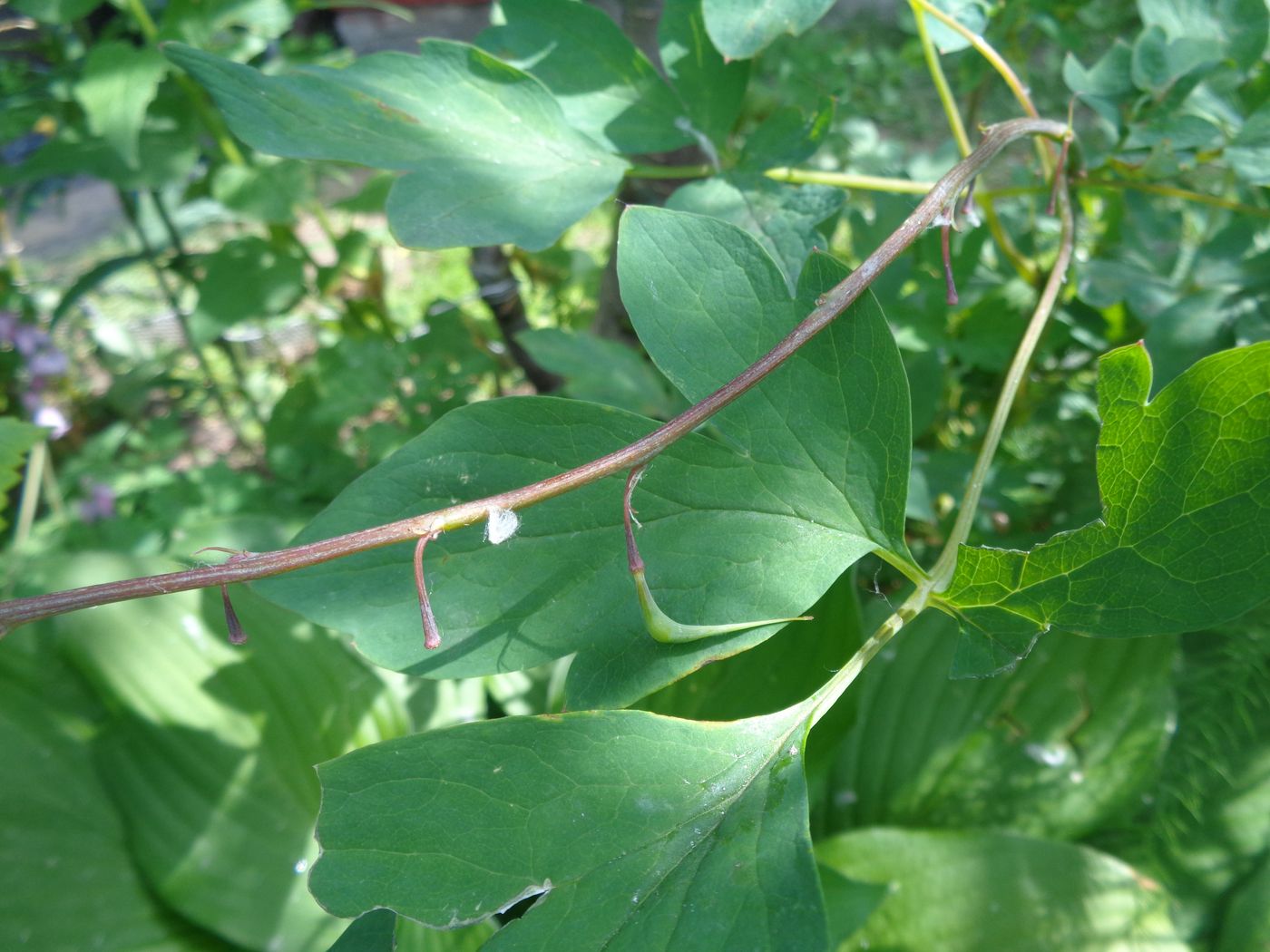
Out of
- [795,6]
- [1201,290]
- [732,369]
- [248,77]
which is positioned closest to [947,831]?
[1201,290]

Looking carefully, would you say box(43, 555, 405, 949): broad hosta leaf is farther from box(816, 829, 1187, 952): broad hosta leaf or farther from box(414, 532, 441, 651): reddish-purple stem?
box(414, 532, 441, 651): reddish-purple stem

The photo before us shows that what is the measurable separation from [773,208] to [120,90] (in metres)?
1.00

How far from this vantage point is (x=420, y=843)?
48 centimetres

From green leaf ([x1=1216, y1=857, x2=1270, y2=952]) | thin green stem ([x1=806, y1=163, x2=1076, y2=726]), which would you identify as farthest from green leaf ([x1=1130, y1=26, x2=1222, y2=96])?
green leaf ([x1=1216, y1=857, x2=1270, y2=952])

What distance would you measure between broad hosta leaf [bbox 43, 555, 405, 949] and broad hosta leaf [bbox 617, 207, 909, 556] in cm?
81

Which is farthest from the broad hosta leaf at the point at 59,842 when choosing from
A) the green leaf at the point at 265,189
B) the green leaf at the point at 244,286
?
the green leaf at the point at 265,189

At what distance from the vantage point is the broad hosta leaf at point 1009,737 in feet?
3.52

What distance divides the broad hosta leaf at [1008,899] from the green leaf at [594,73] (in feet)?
2.52

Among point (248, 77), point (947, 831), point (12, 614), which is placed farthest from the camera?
point (947, 831)

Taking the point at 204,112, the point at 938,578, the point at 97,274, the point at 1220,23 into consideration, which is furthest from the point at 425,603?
the point at 97,274

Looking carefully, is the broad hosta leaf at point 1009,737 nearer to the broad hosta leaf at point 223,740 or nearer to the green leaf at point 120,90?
the broad hosta leaf at point 223,740

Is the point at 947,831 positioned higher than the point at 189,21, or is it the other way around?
the point at 189,21

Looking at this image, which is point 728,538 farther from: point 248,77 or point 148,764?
point 148,764

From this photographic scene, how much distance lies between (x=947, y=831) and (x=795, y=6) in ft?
2.82
